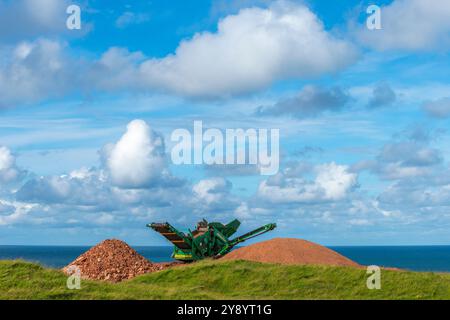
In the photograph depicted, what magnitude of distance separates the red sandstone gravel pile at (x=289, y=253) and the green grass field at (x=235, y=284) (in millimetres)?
2351

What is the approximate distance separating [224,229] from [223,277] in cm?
934

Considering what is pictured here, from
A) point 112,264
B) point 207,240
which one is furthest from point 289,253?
point 112,264

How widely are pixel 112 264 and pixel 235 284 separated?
446 inches

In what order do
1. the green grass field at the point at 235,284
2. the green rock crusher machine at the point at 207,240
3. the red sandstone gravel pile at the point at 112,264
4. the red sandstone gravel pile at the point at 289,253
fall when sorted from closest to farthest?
the green grass field at the point at 235,284
the red sandstone gravel pile at the point at 289,253
the red sandstone gravel pile at the point at 112,264
the green rock crusher machine at the point at 207,240

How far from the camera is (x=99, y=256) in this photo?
3744cm

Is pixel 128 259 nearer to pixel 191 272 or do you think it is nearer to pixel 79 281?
pixel 191 272

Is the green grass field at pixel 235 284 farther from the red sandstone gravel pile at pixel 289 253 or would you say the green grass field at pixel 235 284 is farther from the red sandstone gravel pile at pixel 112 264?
the red sandstone gravel pile at pixel 112 264

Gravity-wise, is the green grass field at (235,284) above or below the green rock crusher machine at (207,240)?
below

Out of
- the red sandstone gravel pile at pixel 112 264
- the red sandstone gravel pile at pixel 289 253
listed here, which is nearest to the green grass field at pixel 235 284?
the red sandstone gravel pile at pixel 289 253

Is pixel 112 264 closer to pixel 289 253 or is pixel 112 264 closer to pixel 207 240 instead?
pixel 207 240

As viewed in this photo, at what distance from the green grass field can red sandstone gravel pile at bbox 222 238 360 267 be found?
235 cm

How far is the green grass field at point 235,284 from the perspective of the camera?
22.6m
